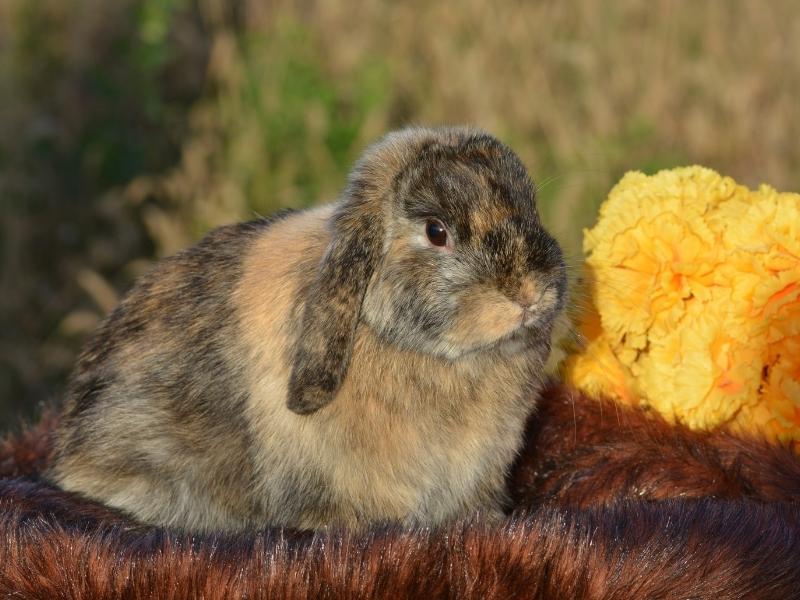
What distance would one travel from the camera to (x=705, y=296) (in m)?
2.14

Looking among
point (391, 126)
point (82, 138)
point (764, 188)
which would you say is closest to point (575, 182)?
point (391, 126)

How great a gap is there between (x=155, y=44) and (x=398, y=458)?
3.34m

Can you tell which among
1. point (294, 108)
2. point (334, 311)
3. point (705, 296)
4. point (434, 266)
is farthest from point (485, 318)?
point (294, 108)

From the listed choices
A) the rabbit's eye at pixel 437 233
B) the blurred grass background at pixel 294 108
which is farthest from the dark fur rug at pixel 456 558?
the blurred grass background at pixel 294 108

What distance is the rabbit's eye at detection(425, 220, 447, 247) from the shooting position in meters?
1.88

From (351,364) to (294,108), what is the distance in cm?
289

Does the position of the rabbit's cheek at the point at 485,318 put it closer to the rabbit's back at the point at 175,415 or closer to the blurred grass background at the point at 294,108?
the rabbit's back at the point at 175,415

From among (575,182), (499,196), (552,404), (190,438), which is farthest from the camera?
(575,182)

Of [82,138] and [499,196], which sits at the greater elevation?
[82,138]

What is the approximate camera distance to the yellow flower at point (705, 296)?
208 centimetres

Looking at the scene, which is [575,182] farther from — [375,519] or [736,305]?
[375,519]

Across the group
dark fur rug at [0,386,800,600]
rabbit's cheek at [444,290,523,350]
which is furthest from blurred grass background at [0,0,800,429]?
dark fur rug at [0,386,800,600]

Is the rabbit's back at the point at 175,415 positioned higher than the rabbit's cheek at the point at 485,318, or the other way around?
the rabbit's cheek at the point at 485,318

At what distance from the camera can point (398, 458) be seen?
1.99 metres
